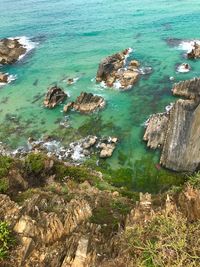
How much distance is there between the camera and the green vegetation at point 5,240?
18984 millimetres

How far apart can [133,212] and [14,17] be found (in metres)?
89.0

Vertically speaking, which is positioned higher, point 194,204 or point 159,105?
point 194,204

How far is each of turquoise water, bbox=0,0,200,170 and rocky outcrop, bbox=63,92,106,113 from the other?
1.36 metres

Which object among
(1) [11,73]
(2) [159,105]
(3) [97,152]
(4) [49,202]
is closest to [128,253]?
(4) [49,202]

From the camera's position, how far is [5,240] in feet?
64.0

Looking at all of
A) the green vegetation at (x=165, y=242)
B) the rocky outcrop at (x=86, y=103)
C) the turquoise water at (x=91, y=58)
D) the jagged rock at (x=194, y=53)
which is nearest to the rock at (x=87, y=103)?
the rocky outcrop at (x=86, y=103)

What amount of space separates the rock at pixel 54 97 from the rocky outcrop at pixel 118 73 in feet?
25.1

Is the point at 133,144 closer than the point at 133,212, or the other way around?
the point at 133,212

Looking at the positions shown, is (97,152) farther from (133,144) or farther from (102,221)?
(102,221)

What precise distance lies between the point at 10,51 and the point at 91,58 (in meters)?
17.0

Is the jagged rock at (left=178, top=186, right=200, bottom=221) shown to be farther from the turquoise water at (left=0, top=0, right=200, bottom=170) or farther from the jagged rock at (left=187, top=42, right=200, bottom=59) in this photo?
the jagged rock at (left=187, top=42, right=200, bottom=59)

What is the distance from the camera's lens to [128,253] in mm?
18047

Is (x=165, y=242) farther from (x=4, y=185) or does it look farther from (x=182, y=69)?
(x=182, y=69)

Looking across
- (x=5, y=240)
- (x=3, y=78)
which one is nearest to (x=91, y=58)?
(x=3, y=78)
